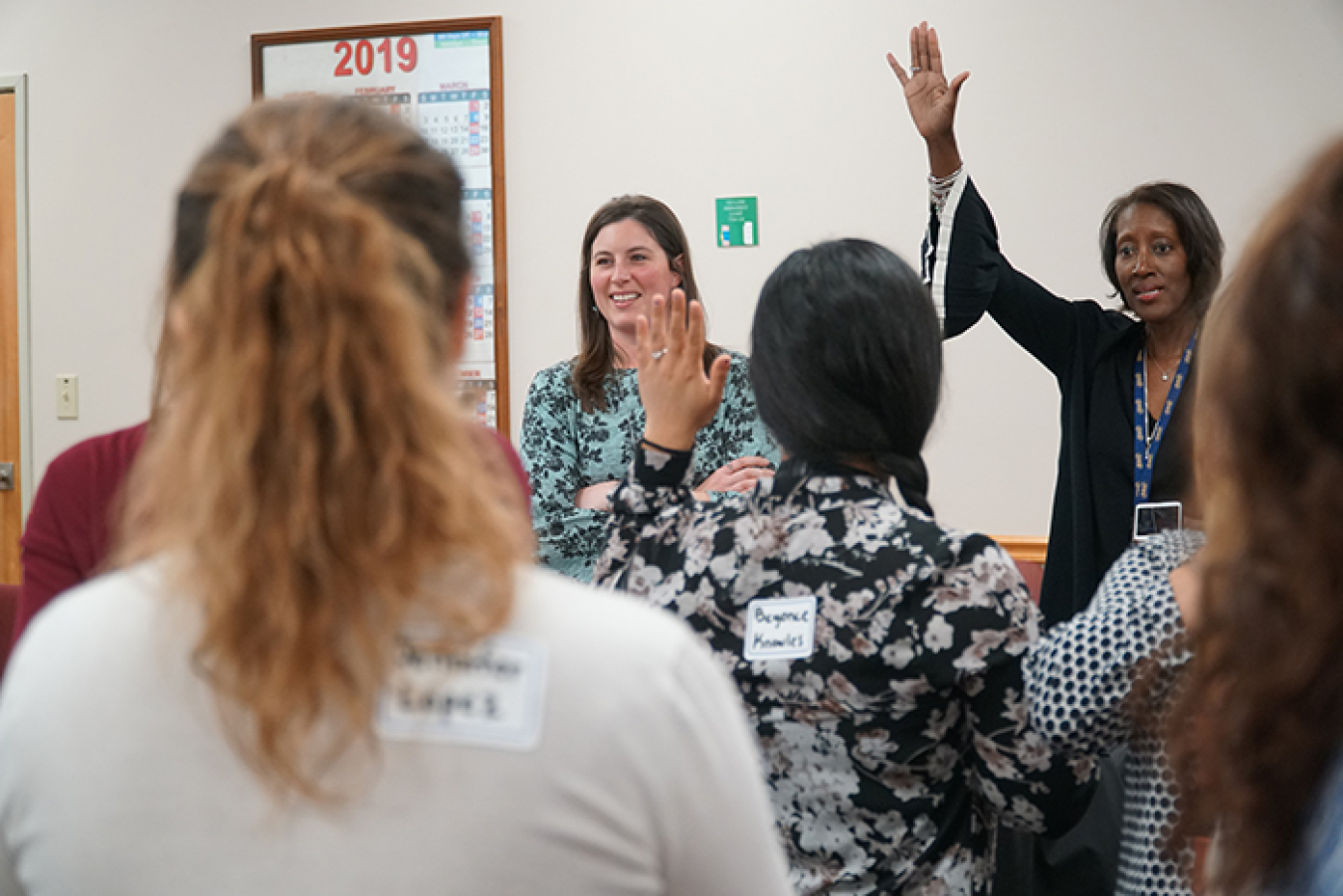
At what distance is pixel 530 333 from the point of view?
4047 millimetres

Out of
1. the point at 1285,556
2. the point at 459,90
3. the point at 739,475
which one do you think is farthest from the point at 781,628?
the point at 459,90

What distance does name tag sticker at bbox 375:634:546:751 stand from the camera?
0.64 metres

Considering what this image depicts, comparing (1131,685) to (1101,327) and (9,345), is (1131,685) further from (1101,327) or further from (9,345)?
(9,345)

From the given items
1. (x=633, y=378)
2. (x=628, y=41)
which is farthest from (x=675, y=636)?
(x=628, y=41)

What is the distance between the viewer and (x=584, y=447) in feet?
7.86

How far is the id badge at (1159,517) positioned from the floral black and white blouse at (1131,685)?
40.7 inches

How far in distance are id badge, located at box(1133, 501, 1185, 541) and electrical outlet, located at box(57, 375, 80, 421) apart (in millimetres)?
3634

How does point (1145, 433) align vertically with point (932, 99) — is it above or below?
below

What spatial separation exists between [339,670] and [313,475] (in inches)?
4.2

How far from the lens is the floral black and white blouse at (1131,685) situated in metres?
1.14

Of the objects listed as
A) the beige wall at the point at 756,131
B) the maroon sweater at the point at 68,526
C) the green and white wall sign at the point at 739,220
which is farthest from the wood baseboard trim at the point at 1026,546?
the maroon sweater at the point at 68,526

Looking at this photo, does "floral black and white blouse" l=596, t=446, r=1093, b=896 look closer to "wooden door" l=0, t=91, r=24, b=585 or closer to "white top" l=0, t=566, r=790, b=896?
"white top" l=0, t=566, r=790, b=896

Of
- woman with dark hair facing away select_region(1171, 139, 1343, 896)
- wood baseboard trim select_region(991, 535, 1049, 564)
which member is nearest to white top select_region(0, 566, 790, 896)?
woman with dark hair facing away select_region(1171, 139, 1343, 896)

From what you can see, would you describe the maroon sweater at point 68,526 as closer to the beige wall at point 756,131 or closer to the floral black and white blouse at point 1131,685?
the floral black and white blouse at point 1131,685
